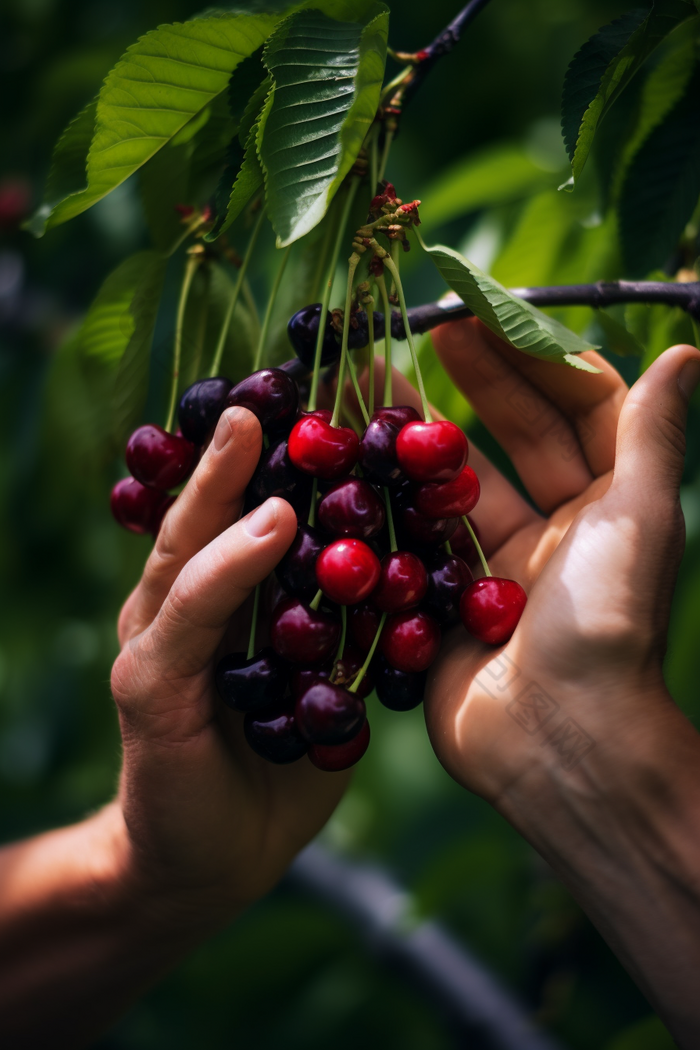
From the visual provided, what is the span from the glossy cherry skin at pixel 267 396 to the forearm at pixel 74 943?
2.44ft

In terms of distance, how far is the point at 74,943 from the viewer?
131cm

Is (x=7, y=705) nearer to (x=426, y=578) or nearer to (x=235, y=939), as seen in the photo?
(x=235, y=939)

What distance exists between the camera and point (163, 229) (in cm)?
105

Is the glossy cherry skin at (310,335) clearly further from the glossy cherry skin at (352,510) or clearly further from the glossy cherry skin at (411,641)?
the glossy cherry skin at (411,641)

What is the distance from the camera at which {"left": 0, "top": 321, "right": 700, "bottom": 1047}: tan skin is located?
82 cm

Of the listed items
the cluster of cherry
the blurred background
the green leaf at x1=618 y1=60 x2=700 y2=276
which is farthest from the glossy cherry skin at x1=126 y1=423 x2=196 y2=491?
the green leaf at x1=618 y1=60 x2=700 y2=276

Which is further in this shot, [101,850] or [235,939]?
[235,939]

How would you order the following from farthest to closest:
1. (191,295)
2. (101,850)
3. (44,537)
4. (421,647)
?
(44,537), (101,850), (191,295), (421,647)

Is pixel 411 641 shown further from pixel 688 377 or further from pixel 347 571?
pixel 688 377

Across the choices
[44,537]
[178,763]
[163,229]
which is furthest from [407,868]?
[163,229]

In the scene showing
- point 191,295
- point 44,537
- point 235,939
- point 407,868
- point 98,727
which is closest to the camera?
point 191,295

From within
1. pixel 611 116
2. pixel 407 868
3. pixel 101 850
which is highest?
pixel 611 116

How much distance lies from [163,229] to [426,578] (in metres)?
0.60

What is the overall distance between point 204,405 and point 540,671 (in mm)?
480
